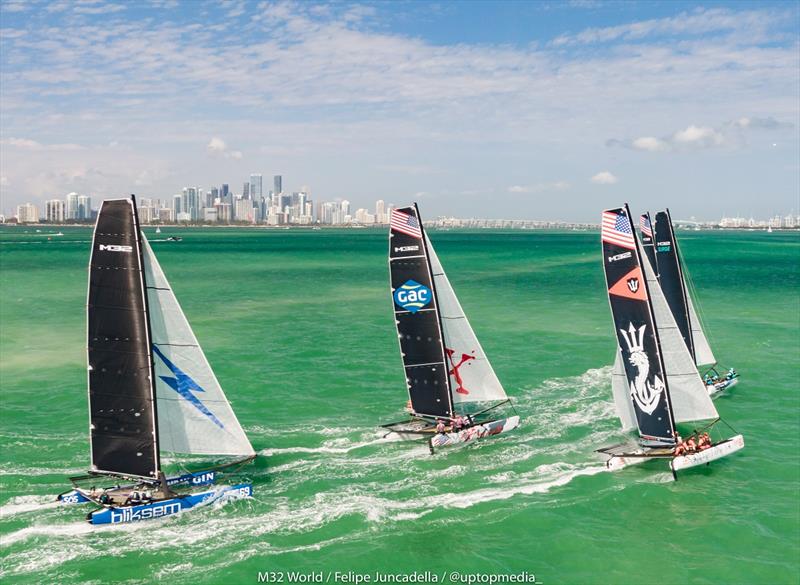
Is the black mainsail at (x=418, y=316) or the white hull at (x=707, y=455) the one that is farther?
the black mainsail at (x=418, y=316)

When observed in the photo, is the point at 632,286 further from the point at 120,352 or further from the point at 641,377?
the point at 120,352

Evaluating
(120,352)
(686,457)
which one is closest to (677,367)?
(686,457)

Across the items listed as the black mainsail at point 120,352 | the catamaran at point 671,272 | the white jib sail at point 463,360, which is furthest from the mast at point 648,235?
the black mainsail at point 120,352

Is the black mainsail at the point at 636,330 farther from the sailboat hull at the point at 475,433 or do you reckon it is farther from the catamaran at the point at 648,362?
the sailboat hull at the point at 475,433

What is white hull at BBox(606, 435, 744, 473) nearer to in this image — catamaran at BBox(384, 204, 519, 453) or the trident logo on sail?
the trident logo on sail

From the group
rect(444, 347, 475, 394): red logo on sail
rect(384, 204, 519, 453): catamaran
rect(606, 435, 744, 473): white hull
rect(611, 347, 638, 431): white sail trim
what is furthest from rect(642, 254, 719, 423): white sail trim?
rect(444, 347, 475, 394): red logo on sail

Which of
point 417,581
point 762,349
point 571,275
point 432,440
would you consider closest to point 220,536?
point 417,581

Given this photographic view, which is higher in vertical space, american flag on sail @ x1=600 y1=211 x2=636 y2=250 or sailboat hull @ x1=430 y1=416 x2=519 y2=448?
american flag on sail @ x1=600 y1=211 x2=636 y2=250
